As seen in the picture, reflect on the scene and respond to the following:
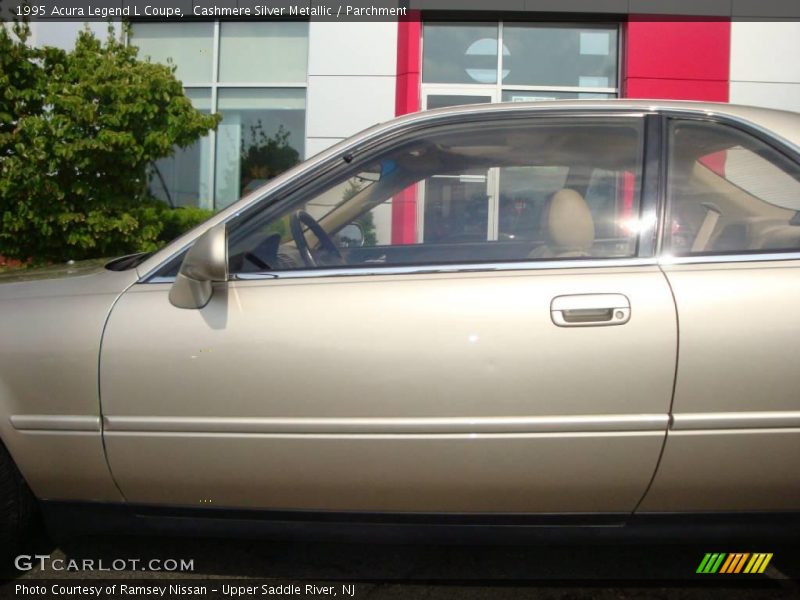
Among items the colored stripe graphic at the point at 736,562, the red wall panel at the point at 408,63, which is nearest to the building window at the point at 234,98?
the red wall panel at the point at 408,63

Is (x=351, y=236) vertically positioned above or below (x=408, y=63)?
below

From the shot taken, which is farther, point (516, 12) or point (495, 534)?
point (516, 12)

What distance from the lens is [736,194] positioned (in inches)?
86.6

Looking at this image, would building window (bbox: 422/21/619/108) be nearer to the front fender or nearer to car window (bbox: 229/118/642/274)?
car window (bbox: 229/118/642/274)

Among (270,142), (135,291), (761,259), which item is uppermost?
(270,142)

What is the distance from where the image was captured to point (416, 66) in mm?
8242

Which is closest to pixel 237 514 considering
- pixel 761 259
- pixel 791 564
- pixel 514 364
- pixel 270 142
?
pixel 514 364

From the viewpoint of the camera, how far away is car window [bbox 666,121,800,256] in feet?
6.91

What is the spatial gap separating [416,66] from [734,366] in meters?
7.03

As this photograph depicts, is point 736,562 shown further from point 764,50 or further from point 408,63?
point 764,50

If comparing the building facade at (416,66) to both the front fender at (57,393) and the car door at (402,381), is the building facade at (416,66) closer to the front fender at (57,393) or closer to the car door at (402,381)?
the car door at (402,381)

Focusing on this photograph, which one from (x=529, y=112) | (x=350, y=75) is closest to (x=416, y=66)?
(x=350, y=75)

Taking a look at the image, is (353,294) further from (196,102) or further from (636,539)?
(196,102)

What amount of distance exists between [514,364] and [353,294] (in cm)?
51
